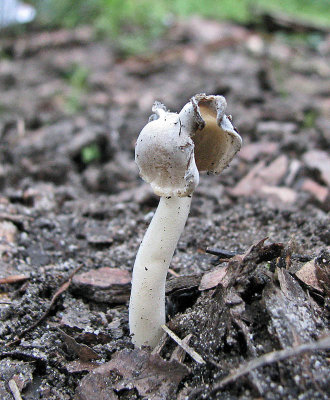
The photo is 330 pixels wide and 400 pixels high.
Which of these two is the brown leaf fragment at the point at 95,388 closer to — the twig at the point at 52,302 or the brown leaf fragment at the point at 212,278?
the twig at the point at 52,302

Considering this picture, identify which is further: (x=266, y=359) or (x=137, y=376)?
(x=137, y=376)

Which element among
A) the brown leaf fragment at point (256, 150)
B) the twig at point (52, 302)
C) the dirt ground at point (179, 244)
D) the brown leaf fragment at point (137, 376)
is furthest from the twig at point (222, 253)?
the brown leaf fragment at point (256, 150)

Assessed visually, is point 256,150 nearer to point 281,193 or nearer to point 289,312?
point 281,193

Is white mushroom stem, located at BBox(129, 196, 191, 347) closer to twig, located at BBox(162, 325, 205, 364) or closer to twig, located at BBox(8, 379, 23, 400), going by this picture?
twig, located at BBox(162, 325, 205, 364)

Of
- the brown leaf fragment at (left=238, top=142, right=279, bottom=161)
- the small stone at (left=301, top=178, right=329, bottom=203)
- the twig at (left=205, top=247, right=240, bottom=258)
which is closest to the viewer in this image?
the twig at (left=205, top=247, right=240, bottom=258)

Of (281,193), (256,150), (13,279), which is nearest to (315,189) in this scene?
(281,193)

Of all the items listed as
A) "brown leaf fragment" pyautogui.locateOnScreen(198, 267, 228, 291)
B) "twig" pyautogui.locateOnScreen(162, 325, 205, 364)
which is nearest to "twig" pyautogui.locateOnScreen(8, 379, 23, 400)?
"twig" pyautogui.locateOnScreen(162, 325, 205, 364)

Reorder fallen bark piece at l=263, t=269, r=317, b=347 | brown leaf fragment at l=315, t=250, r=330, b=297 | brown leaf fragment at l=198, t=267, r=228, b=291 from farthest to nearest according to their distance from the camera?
brown leaf fragment at l=198, t=267, r=228, b=291, brown leaf fragment at l=315, t=250, r=330, b=297, fallen bark piece at l=263, t=269, r=317, b=347

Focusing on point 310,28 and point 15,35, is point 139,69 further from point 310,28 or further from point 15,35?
point 310,28
